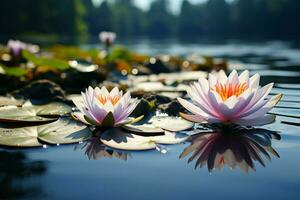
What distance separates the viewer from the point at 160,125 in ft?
6.40

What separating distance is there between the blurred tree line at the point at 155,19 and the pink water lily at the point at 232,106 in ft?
95.7

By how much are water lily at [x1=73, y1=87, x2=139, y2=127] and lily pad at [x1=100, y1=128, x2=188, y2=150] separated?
2.2 inches

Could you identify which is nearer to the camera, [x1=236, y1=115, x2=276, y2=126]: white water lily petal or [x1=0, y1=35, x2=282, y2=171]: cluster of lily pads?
[x1=0, y1=35, x2=282, y2=171]: cluster of lily pads

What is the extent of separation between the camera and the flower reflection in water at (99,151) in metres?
1.55

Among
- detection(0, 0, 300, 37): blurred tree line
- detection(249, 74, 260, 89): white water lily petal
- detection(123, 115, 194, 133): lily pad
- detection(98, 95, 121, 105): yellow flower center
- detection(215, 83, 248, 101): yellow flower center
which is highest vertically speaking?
detection(0, 0, 300, 37): blurred tree line

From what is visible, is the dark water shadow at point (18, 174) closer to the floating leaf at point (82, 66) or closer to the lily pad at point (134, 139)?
the lily pad at point (134, 139)

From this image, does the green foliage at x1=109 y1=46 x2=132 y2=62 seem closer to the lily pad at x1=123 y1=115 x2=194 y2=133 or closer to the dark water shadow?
the lily pad at x1=123 y1=115 x2=194 y2=133

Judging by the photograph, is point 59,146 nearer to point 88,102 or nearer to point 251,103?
point 88,102

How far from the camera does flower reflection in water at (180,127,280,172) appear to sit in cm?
145

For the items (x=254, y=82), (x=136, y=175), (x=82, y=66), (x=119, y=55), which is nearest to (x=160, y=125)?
(x=254, y=82)

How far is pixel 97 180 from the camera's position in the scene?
129cm

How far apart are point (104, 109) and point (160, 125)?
34 cm

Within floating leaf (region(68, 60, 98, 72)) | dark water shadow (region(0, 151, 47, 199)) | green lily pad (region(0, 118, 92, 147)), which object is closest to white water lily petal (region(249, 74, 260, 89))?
green lily pad (region(0, 118, 92, 147))

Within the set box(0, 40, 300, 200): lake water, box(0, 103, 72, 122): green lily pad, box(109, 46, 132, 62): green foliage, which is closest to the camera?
box(0, 40, 300, 200): lake water
